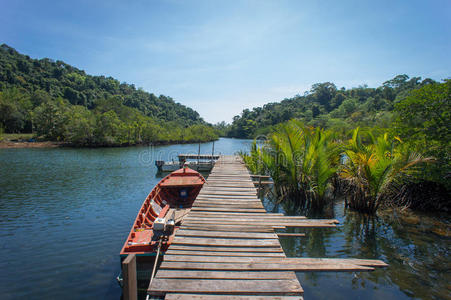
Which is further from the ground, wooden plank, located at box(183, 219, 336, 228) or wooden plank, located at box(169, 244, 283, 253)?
wooden plank, located at box(183, 219, 336, 228)

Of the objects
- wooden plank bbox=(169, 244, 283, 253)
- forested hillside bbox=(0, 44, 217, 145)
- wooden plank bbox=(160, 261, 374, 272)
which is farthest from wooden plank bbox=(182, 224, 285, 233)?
forested hillside bbox=(0, 44, 217, 145)

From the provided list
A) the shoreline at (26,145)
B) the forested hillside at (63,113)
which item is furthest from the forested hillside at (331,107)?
the shoreline at (26,145)

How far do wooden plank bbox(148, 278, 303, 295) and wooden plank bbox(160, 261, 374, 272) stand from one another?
0.23 m

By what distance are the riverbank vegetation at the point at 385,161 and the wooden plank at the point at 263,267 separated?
4.34m

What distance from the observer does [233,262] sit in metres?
3.09

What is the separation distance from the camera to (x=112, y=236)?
7.76m

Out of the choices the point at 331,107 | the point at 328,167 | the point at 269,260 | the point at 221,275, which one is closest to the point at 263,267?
the point at 269,260

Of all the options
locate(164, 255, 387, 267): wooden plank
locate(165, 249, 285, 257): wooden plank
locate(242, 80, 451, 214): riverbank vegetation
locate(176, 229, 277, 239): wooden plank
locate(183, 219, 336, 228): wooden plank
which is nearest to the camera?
locate(164, 255, 387, 267): wooden plank

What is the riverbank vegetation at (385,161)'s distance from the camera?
6.70 metres

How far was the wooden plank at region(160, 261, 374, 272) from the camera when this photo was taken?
2.93 meters

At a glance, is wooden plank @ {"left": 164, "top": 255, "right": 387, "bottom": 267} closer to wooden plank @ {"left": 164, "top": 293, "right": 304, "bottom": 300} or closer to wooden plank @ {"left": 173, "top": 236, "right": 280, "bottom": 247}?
wooden plank @ {"left": 173, "top": 236, "right": 280, "bottom": 247}

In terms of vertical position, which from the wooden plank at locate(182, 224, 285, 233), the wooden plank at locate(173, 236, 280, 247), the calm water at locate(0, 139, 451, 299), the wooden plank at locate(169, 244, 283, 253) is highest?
the wooden plank at locate(182, 224, 285, 233)

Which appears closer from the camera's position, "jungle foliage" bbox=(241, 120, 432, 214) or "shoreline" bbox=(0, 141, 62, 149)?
"jungle foliage" bbox=(241, 120, 432, 214)

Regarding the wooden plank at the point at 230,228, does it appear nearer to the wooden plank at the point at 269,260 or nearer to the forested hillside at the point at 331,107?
the wooden plank at the point at 269,260
